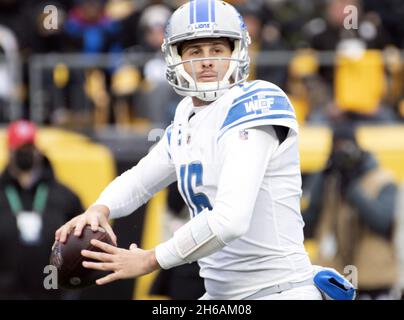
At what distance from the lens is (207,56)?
17.5ft

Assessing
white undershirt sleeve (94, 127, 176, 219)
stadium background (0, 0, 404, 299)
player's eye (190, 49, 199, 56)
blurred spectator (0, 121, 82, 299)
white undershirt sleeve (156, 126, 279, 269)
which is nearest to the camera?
white undershirt sleeve (156, 126, 279, 269)

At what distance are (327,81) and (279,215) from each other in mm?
5459

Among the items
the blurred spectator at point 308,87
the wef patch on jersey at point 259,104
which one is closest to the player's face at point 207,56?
the wef patch on jersey at point 259,104

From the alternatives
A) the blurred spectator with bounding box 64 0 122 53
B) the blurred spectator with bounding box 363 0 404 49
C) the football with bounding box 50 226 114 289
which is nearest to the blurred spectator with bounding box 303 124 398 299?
the blurred spectator with bounding box 363 0 404 49

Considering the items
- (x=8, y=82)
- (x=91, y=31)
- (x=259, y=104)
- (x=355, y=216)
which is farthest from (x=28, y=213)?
(x=259, y=104)

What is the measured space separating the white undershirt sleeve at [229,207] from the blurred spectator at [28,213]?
4054mm

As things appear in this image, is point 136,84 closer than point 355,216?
No

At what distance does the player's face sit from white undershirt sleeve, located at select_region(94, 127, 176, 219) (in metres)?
0.38

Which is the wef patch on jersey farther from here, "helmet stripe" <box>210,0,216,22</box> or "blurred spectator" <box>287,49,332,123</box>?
"blurred spectator" <box>287,49,332,123</box>

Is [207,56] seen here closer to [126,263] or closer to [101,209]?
[101,209]

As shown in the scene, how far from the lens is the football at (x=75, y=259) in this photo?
510 centimetres

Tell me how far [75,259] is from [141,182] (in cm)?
64

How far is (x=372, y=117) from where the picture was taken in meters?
10.3

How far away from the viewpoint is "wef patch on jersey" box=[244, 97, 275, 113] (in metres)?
5.04
